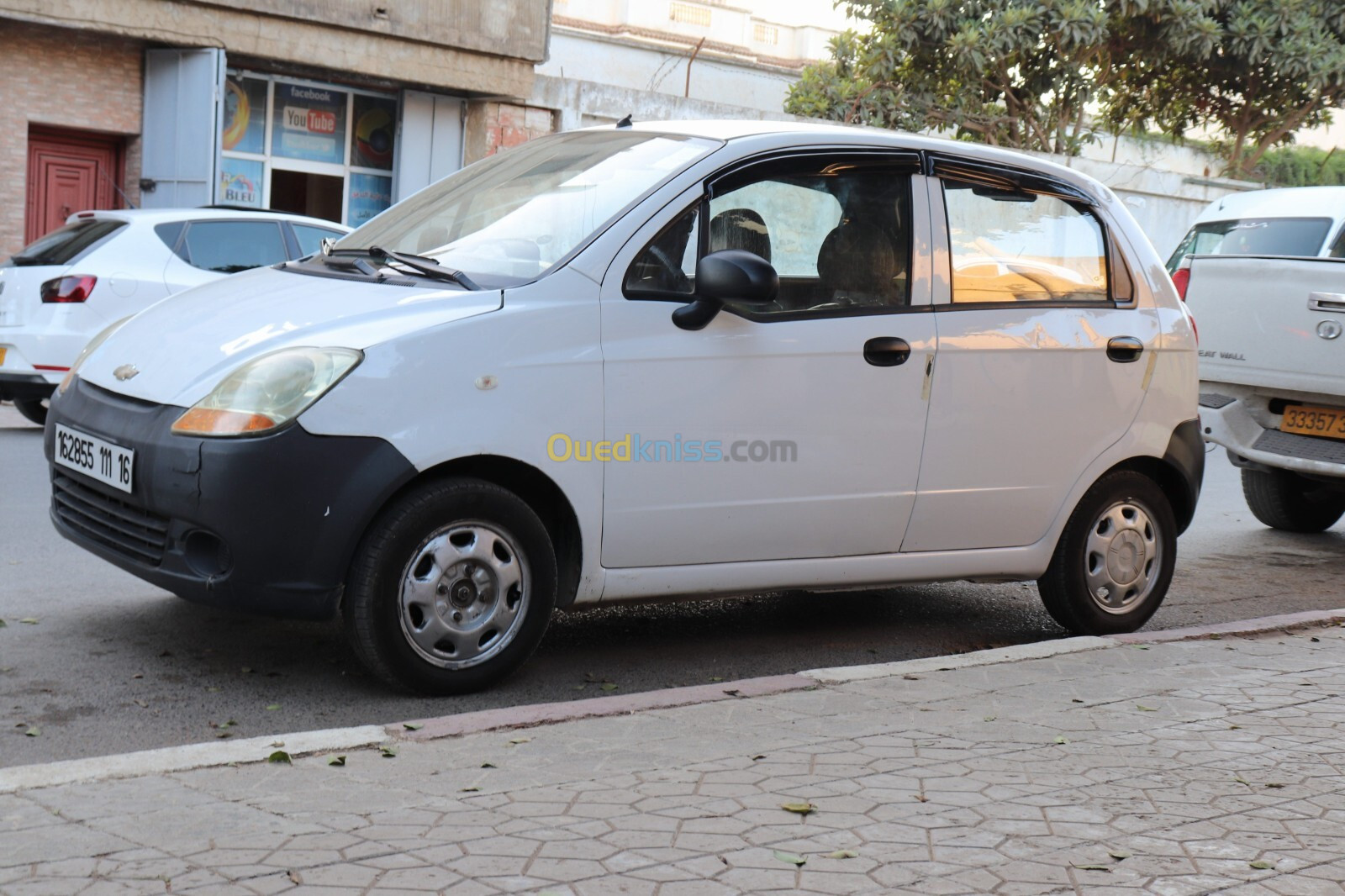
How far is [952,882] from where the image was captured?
3439mm

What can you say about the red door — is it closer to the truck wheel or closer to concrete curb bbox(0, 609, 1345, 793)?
the truck wheel

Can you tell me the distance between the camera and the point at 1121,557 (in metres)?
6.50

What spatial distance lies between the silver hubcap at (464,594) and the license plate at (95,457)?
3.01 ft

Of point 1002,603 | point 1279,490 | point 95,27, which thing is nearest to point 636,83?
point 95,27

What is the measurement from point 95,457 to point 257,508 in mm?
752

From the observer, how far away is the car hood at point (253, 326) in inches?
187

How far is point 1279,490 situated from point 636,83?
74.7ft

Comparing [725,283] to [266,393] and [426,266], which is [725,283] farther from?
[266,393]

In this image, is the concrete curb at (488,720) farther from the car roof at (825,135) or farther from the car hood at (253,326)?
the car roof at (825,135)

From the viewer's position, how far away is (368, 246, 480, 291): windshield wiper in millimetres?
5066

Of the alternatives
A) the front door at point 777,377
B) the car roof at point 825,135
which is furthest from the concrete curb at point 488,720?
the car roof at point 825,135

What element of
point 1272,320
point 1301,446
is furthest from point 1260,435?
point 1272,320

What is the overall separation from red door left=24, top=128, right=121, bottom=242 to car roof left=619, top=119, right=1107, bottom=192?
13.5 metres

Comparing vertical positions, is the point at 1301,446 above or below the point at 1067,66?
below
